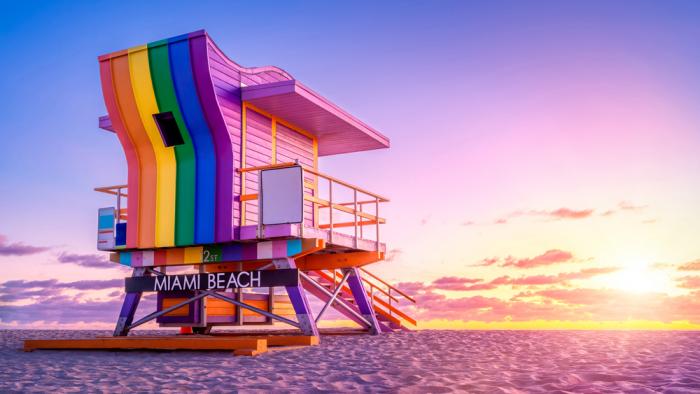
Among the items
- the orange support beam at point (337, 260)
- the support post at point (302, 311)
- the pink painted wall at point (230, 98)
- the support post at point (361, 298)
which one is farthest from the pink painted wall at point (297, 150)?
the support post at point (302, 311)

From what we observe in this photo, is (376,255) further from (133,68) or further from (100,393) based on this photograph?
(100,393)

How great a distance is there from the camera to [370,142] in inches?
727

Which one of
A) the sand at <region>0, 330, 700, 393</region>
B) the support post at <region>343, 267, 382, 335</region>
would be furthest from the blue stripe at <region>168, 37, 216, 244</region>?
the support post at <region>343, 267, 382, 335</region>

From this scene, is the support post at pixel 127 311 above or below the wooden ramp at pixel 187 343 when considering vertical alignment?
above

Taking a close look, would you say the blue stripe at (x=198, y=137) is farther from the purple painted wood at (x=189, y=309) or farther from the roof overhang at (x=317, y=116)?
the purple painted wood at (x=189, y=309)

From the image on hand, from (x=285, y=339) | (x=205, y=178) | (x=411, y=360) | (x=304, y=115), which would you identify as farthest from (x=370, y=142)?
(x=411, y=360)

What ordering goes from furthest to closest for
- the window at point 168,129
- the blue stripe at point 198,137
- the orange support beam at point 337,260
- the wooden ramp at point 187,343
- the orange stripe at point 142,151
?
the orange support beam at point 337,260 < the orange stripe at point 142,151 < the window at point 168,129 < the blue stripe at point 198,137 < the wooden ramp at point 187,343

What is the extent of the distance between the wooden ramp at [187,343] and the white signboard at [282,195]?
2146 millimetres

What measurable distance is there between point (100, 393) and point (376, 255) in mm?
9869

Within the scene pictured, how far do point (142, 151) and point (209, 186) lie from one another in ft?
6.65

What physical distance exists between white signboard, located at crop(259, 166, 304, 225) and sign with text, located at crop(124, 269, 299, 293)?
1.03 m

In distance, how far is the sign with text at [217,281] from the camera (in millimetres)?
13398

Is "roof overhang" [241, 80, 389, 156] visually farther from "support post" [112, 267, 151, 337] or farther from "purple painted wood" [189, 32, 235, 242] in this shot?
"support post" [112, 267, 151, 337]

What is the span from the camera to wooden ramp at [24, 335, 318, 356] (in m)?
11.6
